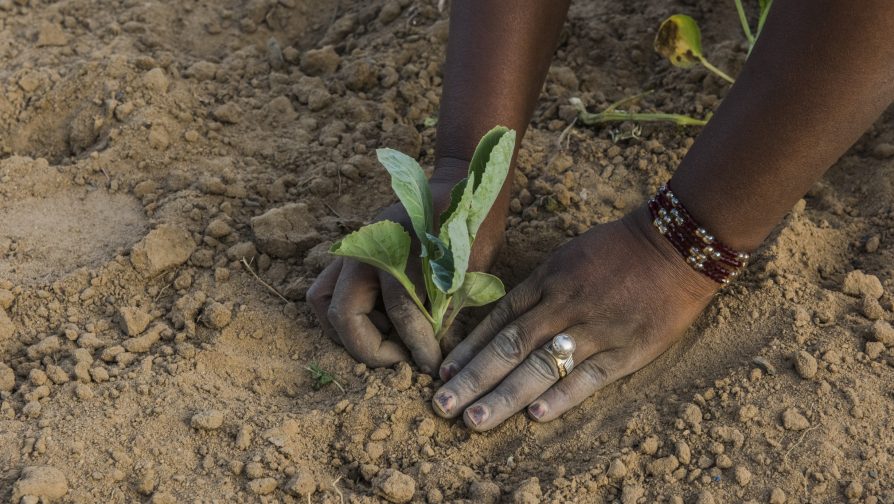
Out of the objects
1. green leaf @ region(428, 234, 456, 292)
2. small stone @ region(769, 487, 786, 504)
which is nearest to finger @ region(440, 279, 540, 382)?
green leaf @ region(428, 234, 456, 292)

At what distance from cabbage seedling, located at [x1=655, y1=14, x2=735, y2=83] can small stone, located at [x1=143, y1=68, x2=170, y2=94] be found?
143 centimetres

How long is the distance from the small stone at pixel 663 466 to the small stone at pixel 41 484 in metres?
1.09

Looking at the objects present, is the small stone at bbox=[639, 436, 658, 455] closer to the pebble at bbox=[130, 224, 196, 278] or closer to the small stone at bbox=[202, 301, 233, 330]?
the small stone at bbox=[202, 301, 233, 330]

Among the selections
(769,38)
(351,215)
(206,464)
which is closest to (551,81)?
(351,215)

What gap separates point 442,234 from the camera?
1.79m

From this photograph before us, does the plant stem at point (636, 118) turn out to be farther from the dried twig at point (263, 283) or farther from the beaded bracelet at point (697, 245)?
the dried twig at point (263, 283)

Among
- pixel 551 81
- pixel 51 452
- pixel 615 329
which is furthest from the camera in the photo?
pixel 551 81

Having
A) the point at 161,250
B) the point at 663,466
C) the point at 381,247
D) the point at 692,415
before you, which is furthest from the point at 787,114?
the point at 161,250

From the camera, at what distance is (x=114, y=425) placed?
1832 millimetres

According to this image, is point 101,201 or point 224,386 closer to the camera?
point 224,386

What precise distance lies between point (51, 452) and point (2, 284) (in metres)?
0.55

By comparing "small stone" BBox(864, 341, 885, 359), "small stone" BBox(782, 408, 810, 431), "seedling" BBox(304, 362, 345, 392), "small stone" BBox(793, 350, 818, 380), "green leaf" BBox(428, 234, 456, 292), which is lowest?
"seedling" BBox(304, 362, 345, 392)

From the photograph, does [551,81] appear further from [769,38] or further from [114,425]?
[114,425]

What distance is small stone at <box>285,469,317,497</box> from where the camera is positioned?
1.74m
